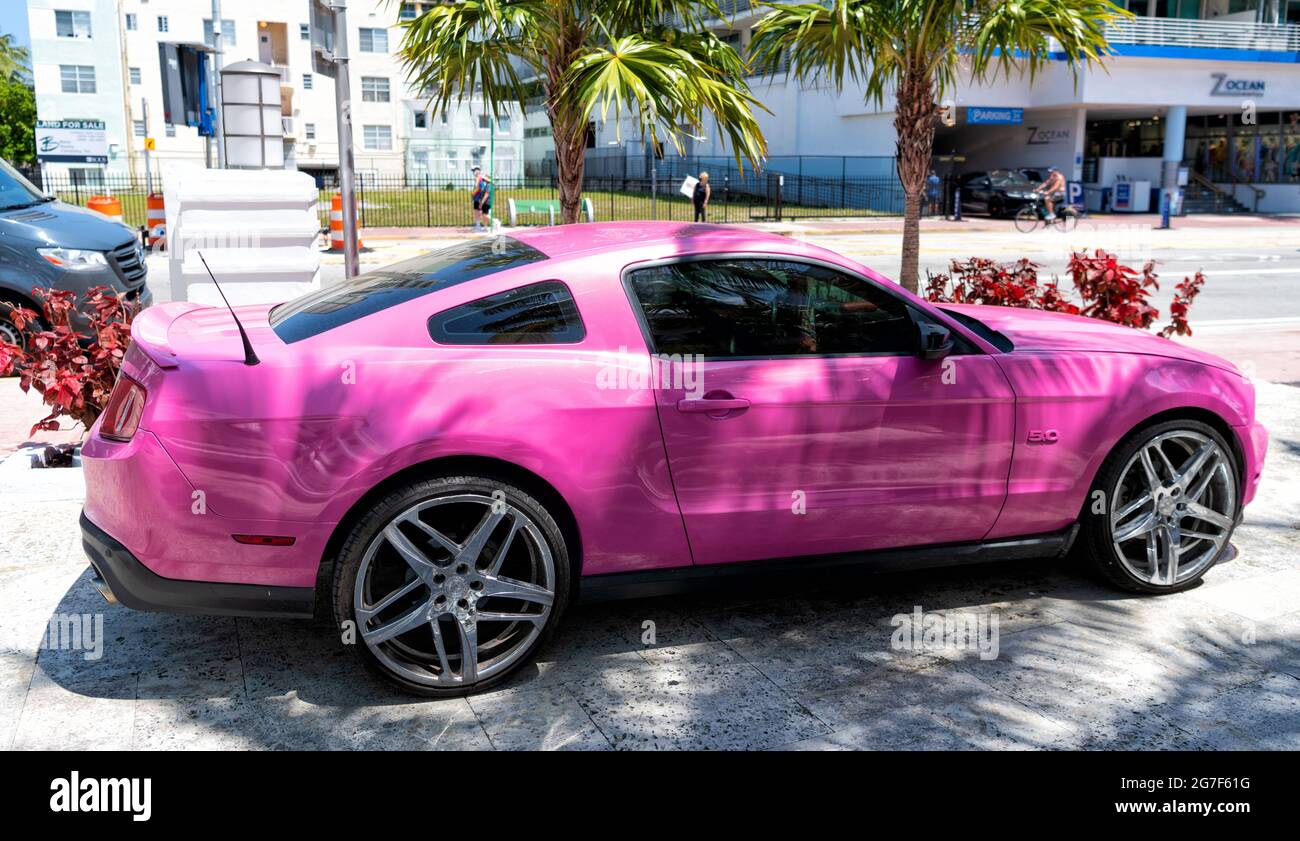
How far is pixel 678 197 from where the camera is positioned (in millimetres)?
45875

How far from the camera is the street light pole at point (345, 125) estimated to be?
27.4ft

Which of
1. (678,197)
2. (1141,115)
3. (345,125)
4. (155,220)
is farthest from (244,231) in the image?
(1141,115)

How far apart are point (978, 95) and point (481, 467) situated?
131 feet

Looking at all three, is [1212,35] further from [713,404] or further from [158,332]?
[158,332]

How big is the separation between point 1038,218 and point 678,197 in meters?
16.1

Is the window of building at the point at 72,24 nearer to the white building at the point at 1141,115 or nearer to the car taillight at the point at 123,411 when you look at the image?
the white building at the point at 1141,115

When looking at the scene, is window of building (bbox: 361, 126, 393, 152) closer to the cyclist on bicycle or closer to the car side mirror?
the cyclist on bicycle

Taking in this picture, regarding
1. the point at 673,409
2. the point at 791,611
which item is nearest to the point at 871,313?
the point at 673,409


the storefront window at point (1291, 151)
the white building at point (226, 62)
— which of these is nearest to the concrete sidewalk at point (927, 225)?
the storefront window at point (1291, 151)

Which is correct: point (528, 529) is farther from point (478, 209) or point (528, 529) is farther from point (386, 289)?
point (478, 209)

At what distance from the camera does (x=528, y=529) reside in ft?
13.0

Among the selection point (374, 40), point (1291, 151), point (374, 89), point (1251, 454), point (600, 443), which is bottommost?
point (1251, 454)

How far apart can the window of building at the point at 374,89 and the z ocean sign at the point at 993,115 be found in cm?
3323

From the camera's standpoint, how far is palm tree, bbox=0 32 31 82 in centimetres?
7983
